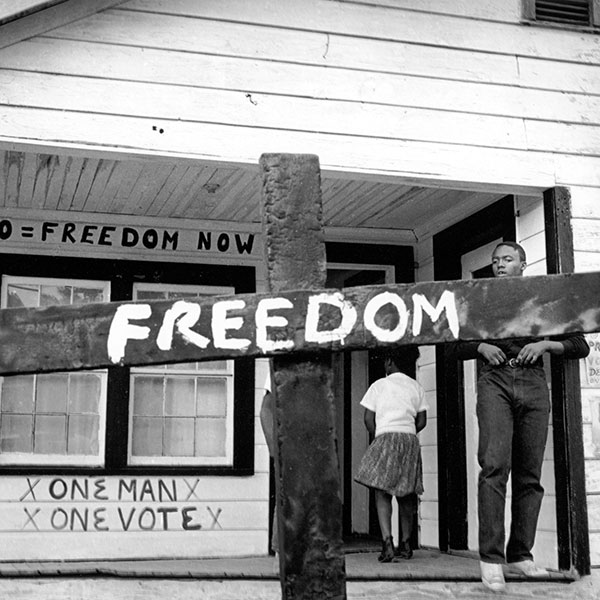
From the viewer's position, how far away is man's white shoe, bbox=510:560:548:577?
566 cm

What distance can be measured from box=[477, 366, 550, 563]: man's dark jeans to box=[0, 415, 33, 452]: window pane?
387 centimetres

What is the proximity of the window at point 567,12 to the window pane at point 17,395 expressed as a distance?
Result: 4718 mm

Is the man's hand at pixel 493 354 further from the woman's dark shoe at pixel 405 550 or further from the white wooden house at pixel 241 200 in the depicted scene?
the woman's dark shoe at pixel 405 550

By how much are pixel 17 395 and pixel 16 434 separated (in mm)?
312

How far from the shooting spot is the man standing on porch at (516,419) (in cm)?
559

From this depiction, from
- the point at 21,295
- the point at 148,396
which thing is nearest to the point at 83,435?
the point at 148,396

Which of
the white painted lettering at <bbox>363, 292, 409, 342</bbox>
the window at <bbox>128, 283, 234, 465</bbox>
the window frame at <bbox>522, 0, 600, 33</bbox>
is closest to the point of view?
the white painted lettering at <bbox>363, 292, 409, 342</bbox>

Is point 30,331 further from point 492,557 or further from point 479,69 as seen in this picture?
point 479,69

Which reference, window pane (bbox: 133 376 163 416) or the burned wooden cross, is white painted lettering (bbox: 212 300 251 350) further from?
window pane (bbox: 133 376 163 416)

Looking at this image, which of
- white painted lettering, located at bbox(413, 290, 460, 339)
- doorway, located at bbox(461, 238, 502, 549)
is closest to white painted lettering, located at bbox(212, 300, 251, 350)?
white painted lettering, located at bbox(413, 290, 460, 339)

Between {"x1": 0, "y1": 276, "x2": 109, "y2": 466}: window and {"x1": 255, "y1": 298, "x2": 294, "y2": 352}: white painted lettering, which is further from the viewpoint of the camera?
{"x1": 0, "y1": 276, "x2": 109, "y2": 466}: window

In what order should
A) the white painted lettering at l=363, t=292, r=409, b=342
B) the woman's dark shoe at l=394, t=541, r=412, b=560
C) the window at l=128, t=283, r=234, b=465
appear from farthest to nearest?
the window at l=128, t=283, r=234, b=465
the woman's dark shoe at l=394, t=541, r=412, b=560
the white painted lettering at l=363, t=292, r=409, b=342

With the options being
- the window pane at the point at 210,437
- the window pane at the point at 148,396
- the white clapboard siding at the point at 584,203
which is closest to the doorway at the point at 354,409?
the window pane at the point at 210,437

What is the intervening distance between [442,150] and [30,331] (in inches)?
157
